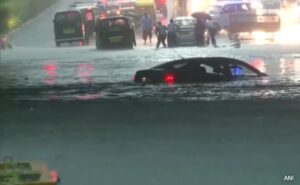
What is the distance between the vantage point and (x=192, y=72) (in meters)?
21.6

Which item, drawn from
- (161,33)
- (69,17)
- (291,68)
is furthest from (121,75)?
(69,17)

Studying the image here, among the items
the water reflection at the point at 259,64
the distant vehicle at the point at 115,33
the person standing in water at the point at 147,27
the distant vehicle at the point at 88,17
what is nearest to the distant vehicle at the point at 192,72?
the water reflection at the point at 259,64

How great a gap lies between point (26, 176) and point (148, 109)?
9670 mm

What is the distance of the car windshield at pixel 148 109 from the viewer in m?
9.49

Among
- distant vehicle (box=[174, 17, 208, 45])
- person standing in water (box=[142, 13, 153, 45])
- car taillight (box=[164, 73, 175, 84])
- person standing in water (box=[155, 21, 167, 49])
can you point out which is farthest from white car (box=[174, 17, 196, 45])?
car taillight (box=[164, 73, 175, 84])

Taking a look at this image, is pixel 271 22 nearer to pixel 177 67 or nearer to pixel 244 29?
pixel 244 29

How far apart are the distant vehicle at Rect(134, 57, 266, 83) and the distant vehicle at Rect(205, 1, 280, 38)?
1830cm

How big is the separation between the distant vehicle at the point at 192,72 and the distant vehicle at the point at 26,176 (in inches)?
569

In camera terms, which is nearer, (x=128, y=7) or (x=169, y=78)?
(x=169, y=78)

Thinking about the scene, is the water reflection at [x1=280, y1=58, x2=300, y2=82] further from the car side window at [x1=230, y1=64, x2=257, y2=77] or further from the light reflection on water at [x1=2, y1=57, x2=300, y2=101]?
the car side window at [x1=230, y1=64, x2=257, y2=77]

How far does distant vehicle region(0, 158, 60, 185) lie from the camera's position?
668cm

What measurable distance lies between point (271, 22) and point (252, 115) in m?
26.6

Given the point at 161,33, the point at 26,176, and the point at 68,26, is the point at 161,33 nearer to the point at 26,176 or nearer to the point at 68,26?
the point at 68,26

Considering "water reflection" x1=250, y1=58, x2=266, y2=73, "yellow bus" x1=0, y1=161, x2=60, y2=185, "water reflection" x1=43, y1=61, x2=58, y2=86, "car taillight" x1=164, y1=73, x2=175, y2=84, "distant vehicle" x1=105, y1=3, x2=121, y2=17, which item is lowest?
"water reflection" x1=250, y1=58, x2=266, y2=73
